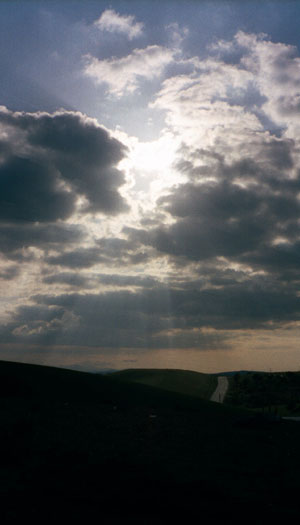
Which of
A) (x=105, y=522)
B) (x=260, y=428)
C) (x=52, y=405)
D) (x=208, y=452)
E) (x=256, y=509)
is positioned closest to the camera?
(x=105, y=522)

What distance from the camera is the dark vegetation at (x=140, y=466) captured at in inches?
639

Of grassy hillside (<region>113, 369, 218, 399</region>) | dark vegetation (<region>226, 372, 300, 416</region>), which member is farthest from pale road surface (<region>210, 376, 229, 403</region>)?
A: dark vegetation (<region>226, 372, 300, 416</region>)

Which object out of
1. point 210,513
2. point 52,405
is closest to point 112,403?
point 52,405

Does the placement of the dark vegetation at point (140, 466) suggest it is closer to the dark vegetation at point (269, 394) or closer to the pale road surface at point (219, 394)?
the dark vegetation at point (269, 394)

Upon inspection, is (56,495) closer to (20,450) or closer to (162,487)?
(162,487)

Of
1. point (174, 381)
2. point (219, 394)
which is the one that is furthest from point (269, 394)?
point (174, 381)

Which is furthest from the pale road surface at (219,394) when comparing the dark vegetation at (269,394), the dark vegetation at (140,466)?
the dark vegetation at (140,466)

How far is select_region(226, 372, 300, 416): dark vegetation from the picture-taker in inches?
3851

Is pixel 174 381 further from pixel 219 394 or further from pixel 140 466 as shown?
pixel 140 466

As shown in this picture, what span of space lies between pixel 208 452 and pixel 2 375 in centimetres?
4839

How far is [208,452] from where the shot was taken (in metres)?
30.6

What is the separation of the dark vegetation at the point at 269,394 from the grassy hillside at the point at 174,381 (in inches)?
374

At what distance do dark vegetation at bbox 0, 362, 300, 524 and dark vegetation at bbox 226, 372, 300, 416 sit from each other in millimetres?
49832

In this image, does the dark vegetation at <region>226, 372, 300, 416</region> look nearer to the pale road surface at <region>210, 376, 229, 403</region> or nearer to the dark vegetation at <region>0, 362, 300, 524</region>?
the pale road surface at <region>210, 376, 229, 403</region>
